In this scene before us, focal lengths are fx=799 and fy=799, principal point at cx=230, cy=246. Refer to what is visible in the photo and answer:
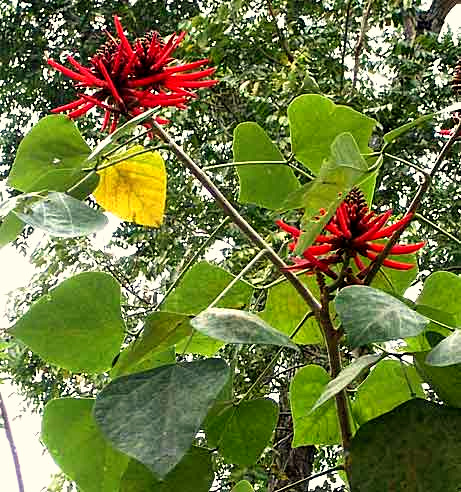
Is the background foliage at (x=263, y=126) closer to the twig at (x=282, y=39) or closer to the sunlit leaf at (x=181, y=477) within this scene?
the twig at (x=282, y=39)

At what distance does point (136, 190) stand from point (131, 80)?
0.21ft

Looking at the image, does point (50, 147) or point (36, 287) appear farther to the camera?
point (36, 287)

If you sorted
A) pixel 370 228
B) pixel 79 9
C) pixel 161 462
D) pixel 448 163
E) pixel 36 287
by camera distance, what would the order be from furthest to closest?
1. pixel 79 9
2. pixel 36 287
3. pixel 448 163
4. pixel 370 228
5. pixel 161 462

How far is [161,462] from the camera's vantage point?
185mm

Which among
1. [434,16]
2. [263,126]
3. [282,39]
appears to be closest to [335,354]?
[263,126]

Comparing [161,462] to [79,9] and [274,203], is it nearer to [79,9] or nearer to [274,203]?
[274,203]

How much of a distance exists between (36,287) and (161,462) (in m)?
2.27

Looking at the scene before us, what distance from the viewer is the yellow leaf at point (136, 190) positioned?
0.40 m

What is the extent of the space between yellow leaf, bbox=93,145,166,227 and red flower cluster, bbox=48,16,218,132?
0.03m

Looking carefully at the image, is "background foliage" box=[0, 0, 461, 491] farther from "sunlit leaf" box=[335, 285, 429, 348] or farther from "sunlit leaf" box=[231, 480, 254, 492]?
"sunlit leaf" box=[335, 285, 429, 348]

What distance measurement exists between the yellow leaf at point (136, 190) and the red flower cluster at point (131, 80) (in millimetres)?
32

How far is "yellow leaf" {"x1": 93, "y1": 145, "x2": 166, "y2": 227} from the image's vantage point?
400mm

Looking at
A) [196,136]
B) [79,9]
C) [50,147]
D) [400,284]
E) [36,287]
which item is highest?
[79,9]

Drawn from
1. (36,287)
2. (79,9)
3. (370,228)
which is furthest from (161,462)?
(79,9)
